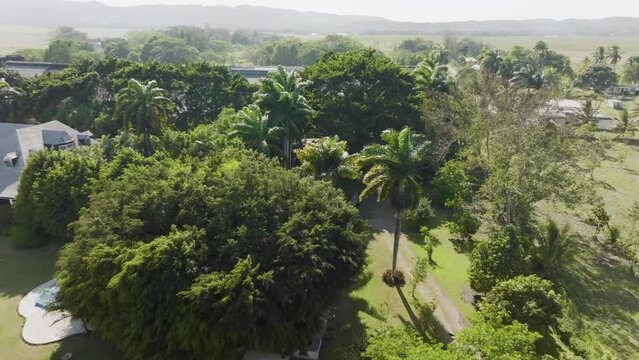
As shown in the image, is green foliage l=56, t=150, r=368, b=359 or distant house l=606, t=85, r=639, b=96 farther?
distant house l=606, t=85, r=639, b=96

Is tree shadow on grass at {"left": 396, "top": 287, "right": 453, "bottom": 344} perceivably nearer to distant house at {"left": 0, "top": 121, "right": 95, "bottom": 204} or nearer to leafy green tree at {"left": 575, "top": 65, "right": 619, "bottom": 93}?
distant house at {"left": 0, "top": 121, "right": 95, "bottom": 204}

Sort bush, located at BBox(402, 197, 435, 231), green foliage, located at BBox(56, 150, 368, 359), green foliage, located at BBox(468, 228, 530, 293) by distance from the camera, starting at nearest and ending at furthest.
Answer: green foliage, located at BBox(56, 150, 368, 359) < green foliage, located at BBox(468, 228, 530, 293) < bush, located at BBox(402, 197, 435, 231)

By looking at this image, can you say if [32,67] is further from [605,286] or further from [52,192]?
[605,286]

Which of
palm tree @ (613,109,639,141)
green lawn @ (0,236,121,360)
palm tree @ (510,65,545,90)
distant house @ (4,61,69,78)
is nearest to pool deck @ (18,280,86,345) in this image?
green lawn @ (0,236,121,360)

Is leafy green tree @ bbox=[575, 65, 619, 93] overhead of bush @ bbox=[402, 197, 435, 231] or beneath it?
overhead

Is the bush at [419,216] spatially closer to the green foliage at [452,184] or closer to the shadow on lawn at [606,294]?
the green foliage at [452,184]

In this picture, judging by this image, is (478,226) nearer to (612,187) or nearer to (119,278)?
(612,187)

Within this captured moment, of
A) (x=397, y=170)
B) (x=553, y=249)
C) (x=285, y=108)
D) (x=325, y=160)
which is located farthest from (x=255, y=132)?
(x=553, y=249)
